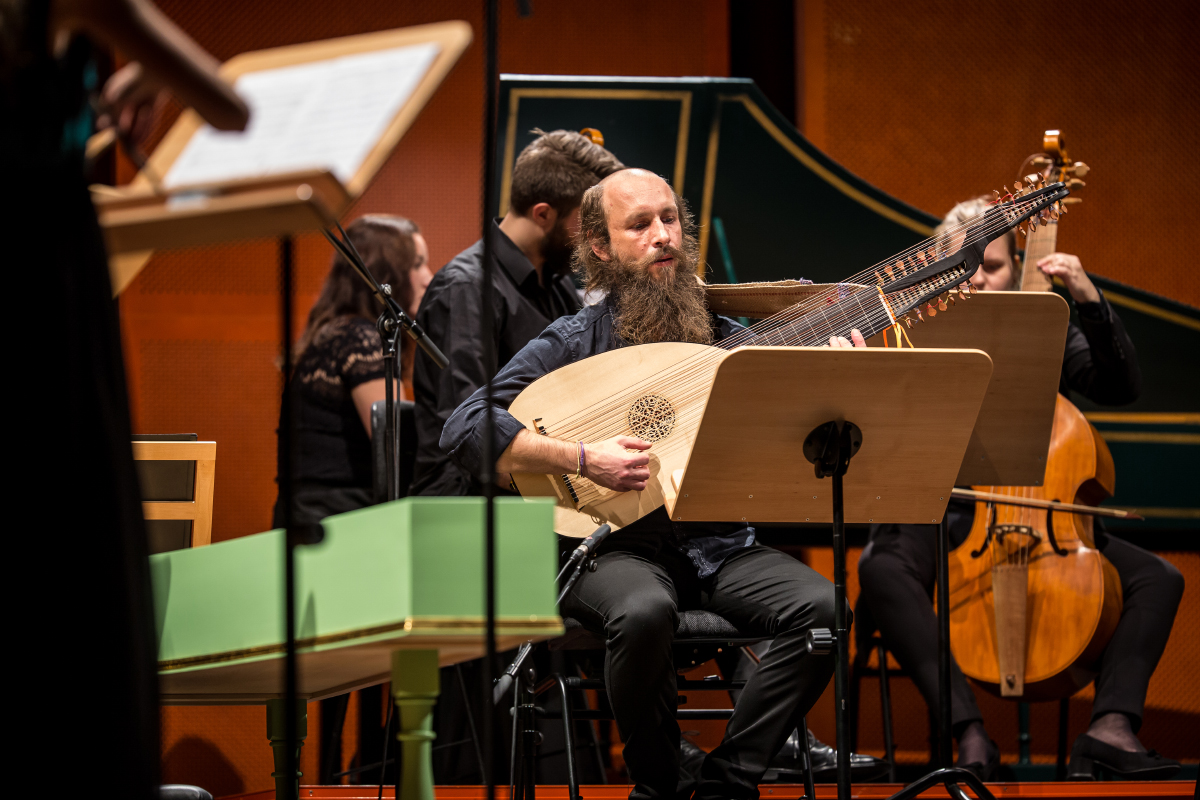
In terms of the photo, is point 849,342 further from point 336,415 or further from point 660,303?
point 336,415

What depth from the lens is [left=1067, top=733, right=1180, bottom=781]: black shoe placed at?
8.79ft

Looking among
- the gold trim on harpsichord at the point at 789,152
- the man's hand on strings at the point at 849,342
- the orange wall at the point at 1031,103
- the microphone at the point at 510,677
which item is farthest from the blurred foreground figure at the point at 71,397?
the orange wall at the point at 1031,103

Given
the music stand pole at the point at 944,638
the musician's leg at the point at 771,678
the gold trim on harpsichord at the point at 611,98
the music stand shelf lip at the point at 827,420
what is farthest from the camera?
the gold trim on harpsichord at the point at 611,98

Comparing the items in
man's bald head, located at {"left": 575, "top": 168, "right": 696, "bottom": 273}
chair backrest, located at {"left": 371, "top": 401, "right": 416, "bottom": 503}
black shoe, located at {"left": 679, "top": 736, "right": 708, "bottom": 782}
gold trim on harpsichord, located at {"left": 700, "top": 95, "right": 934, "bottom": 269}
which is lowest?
black shoe, located at {"left": 679, "top": 736, "right": 708, "bottom": 782}

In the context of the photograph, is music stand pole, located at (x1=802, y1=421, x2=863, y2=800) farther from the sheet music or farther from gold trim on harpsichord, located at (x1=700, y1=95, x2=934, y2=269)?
gold trim on harpsichord, located at (x1=700, y1=95, x2=934, y2=269)

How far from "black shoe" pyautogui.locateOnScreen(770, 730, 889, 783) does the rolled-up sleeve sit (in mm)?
A: 1053

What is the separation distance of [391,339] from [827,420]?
3.45 feet

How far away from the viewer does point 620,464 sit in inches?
86.7

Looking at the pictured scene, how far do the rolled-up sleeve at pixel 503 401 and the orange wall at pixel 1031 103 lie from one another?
272 cm

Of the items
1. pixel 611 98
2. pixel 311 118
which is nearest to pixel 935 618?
pixel 611 98

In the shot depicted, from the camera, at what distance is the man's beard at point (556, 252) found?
319 centimetres

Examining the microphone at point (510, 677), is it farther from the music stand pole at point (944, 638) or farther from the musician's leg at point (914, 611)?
the musician's leg at point (914, 611)

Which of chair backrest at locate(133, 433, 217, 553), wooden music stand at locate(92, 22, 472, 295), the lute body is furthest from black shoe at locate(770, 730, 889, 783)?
wooden music stand at locate(92, 22, 472, 295)

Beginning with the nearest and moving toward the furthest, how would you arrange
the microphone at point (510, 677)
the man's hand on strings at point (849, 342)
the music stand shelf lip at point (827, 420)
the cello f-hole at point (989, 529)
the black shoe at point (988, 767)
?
the music stand shelf lip at point (827, 420)
the microphone at point (510, 677)
the man's hand on strings at point (849, 342)
the black shoe at point (988, 767)
the cello f-hole at point (989, 529)
